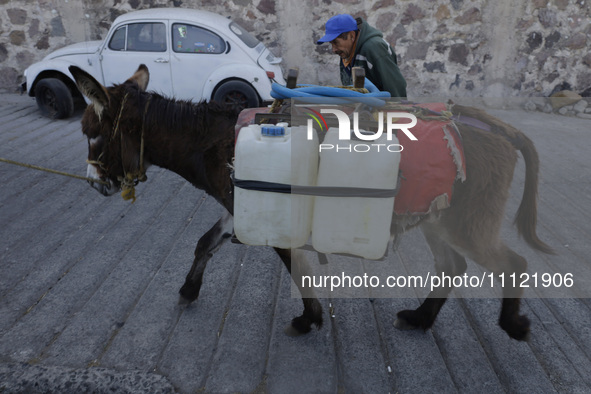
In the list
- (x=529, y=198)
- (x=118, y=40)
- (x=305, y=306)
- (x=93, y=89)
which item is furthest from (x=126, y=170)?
→ (x=118, y=40)

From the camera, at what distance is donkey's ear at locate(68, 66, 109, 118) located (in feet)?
8.08

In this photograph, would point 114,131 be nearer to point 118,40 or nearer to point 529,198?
point 529,198

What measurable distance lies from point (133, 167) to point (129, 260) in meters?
1.21

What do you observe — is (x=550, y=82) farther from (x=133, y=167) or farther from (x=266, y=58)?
(x=133, y=167)

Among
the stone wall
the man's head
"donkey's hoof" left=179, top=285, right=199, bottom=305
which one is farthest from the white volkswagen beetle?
"donkey's hoof" left=179, top=285, right=199, bottom=305

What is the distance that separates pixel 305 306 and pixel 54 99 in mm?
7016

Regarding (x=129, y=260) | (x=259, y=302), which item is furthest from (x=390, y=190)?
(x=129, y=260)

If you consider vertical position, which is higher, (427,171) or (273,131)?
(273,131)

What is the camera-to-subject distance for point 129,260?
3.68m

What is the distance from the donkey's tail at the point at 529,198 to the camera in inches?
106

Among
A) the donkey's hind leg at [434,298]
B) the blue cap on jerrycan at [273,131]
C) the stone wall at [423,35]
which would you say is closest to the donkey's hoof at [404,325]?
the donkey's hind leg at [434,298]

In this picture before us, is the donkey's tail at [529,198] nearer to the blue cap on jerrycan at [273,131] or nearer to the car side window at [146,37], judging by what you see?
the blue cap on jerrycan at [273,131]

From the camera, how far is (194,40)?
7.65 meters

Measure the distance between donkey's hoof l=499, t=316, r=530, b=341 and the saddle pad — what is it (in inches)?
39.5
